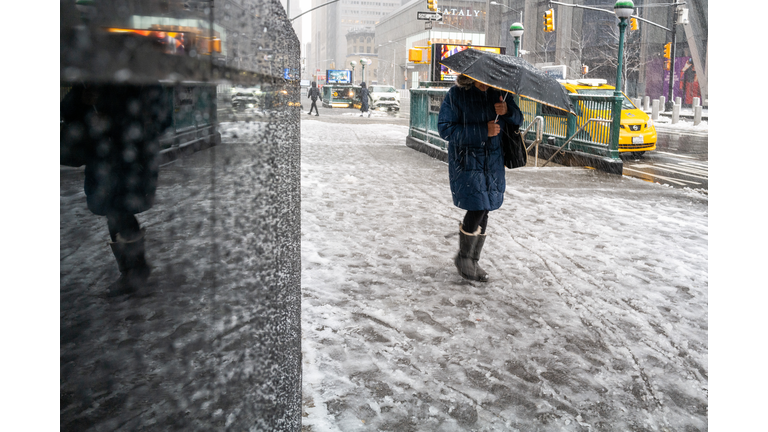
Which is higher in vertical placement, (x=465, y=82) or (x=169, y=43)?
(x=465, y=82)

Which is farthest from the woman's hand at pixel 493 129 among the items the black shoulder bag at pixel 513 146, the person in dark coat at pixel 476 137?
the black shoulder bag at pixel 513 146

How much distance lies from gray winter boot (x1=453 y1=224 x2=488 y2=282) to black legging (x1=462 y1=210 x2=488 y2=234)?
35 mm

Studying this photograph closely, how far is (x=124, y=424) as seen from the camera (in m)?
0.93

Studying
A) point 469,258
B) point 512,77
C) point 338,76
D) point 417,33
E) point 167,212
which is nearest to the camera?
point 167,212

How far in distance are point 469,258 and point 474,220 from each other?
336 mm

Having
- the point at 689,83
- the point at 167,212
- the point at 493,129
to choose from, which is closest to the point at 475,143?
the point at 493,129

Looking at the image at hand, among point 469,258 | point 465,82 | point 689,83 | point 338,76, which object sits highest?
point 338,76

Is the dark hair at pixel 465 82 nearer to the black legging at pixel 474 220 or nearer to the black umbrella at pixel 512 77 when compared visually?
the black umbrella at pixel 512 77

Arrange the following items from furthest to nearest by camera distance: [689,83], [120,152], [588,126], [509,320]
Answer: [689,83], [588,126], [509,320], [120,152]

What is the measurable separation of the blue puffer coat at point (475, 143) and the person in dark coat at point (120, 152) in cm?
382

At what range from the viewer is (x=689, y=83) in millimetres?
42312

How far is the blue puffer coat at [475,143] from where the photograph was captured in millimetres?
4586

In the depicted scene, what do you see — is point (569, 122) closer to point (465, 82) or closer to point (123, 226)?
point (465, 82)
